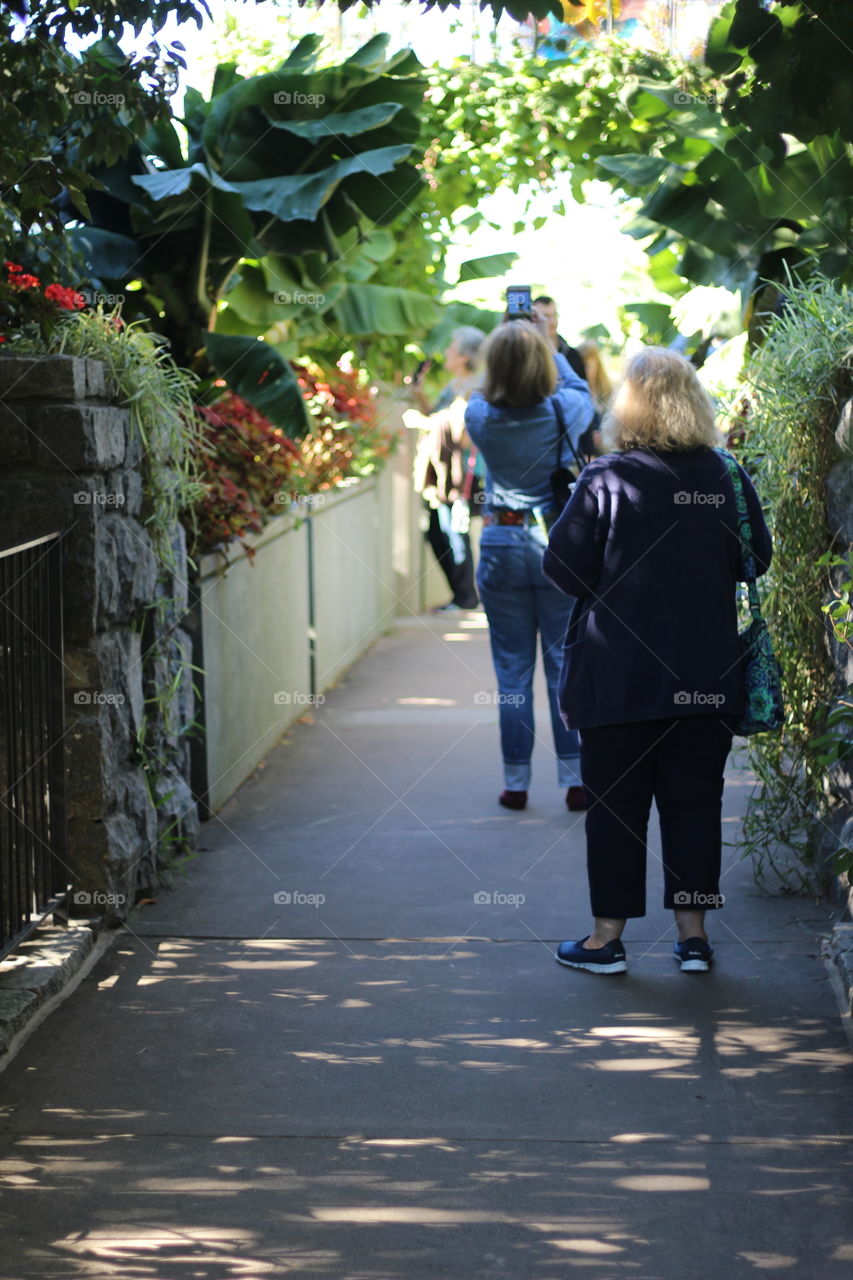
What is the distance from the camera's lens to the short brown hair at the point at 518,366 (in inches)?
257

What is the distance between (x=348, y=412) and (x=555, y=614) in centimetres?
475

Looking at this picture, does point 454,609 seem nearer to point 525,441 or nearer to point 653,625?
point 525,441

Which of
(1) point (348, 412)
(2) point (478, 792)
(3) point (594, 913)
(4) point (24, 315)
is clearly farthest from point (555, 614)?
(1) point (348, 412)

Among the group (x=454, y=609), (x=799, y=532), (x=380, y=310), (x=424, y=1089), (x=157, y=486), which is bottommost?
(x=424, y=1089)

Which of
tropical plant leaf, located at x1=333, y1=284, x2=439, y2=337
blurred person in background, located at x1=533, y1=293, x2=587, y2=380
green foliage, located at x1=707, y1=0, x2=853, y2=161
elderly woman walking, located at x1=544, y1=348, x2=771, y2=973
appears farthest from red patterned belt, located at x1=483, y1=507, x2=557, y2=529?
tropical plant leaf, located at x1=333, y1=284, x2=439, y2=337

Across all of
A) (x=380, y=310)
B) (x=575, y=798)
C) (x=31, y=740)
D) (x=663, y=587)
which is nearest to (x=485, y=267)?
(x=380, y=310)

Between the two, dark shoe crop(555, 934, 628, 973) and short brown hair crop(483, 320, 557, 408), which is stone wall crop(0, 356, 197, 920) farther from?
short brown hair crop(483, 320, 557, 408)

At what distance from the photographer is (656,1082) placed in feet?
13.2

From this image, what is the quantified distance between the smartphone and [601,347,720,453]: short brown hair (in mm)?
2276

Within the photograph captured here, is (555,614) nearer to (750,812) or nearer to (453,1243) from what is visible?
(750,812)

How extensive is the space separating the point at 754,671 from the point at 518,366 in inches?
91.6

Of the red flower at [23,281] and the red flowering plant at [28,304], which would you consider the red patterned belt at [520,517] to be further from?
the red flower at [23,281]

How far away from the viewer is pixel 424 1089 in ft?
13.0

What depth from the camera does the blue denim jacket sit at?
21.7 feet
